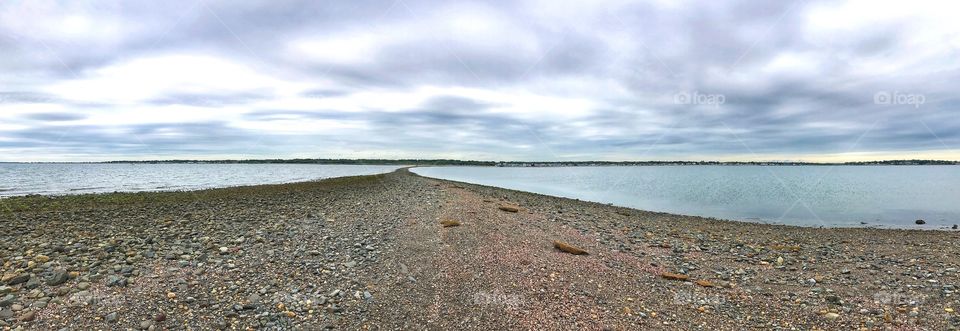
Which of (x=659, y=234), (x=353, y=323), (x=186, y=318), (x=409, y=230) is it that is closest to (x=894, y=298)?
(x=659, y=234)

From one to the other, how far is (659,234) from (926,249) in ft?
27.7

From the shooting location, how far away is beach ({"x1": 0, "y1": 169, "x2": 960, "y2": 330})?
7.89 meters

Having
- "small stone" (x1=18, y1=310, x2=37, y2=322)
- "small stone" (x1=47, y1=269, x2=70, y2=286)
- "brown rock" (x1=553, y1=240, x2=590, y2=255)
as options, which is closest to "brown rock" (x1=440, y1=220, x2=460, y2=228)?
"brown rock" (x1=553, y1=240, x2=590, y2=255)

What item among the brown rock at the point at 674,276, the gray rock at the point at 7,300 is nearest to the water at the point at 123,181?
the gray rock at the point at 7,300

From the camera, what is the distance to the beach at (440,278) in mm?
7891

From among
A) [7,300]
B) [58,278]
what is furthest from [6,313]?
[58,278]

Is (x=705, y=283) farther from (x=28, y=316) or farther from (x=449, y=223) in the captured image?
(x=28, y=316)

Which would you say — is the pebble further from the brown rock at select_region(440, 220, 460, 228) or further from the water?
the water

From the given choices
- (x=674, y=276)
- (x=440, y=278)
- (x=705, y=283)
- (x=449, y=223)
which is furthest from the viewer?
→ (x=449, y=223)

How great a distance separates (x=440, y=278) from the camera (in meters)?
9.98

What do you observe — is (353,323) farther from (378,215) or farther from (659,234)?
(659,234)

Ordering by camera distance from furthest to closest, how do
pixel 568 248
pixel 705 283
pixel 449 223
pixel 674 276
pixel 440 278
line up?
pixel 449 223
pixel 568 248
pixel 674 276
pixel 705 283
pixel 440 278

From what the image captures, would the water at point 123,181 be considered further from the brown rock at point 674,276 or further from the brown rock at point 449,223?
the brown rock at point 674,276

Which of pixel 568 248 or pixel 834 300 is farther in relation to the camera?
pixel 568 248
